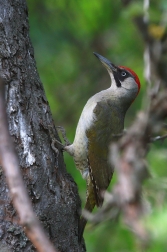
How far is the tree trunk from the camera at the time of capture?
305 centimetres

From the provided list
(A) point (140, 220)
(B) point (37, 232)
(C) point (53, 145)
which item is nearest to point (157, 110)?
(A) point (140, 220)

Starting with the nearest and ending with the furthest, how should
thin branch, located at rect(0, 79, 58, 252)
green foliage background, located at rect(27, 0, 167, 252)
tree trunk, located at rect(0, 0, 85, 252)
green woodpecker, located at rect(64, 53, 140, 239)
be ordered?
thin branch, located at rect(0, 79, 58, 252), tree trunk, located at rect(0, 0, 85, 252), green woodpecker, located at rect(64, 53, 140, 239), green foliage background, located at rect(27, 0, 167, 252)

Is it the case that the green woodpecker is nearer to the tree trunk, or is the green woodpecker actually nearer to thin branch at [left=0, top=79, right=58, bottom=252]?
the tree trunk

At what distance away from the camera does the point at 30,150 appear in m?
3.24

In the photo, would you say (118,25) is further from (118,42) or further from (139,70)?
(139,70)

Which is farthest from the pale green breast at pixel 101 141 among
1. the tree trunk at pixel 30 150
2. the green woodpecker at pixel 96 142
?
the tree trunk at pixel 30 150

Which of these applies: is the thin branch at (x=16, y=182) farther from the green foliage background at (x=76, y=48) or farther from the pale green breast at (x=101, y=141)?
the green foliage background at (x=76, y=48)

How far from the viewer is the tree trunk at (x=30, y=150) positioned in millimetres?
3053

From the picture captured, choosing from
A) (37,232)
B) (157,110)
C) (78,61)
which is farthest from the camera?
(78,61)

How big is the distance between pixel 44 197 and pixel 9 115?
0.59 metres

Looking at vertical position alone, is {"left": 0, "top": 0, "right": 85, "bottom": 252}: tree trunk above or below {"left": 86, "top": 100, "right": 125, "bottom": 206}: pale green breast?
above

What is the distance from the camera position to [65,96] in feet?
→ 26.3

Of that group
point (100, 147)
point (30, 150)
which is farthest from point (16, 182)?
point (100, 147)

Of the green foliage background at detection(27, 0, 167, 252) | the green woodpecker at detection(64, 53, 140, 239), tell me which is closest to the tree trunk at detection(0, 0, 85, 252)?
the green woodpecker at detection(64, 53, 140, 239)
